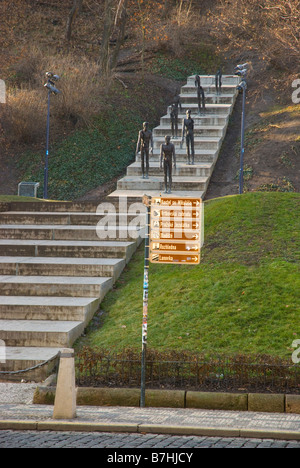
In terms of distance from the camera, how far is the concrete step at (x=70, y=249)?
55.8 feet

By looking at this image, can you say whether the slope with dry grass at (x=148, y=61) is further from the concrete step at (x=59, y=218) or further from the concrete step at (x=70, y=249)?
the concrete step at (x=70, y=249)

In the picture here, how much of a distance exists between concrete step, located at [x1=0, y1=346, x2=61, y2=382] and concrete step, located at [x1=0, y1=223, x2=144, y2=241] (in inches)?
234

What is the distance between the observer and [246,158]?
31.4 metres

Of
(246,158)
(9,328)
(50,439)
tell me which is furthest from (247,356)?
(246,158)

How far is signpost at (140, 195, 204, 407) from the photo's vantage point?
1055cm

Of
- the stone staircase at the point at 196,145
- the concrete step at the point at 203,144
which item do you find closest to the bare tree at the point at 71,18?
the stone staircase at the point at 196,145

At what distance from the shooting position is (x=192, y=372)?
10.7 meters

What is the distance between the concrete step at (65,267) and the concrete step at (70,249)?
1.12 feet

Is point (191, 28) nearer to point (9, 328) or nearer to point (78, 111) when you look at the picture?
point (78, 111)

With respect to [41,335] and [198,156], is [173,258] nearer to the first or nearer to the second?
[41,335]

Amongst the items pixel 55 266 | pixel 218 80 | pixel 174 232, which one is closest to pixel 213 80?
pixel 218 80

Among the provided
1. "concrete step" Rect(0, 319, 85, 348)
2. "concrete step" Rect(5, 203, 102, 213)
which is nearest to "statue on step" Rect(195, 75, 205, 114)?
"concrete step" Rect(5, 203, 102, 213)

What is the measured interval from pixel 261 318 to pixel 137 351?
2.45 meters

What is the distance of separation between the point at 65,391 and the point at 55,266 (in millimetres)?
6950
